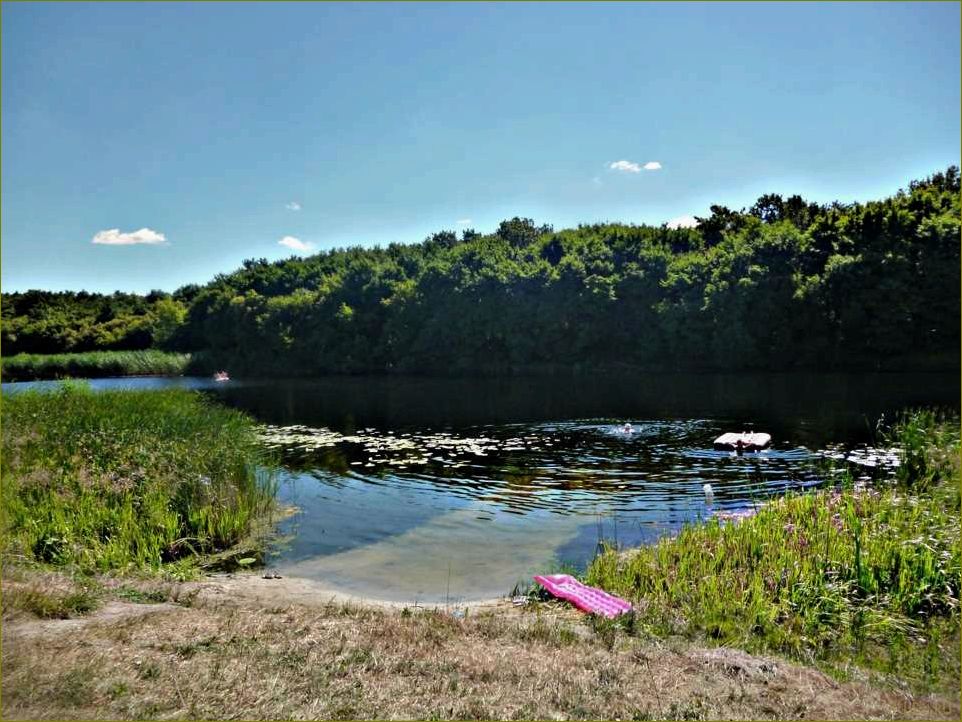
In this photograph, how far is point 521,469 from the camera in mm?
25125

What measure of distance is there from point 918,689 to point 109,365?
9682 cm

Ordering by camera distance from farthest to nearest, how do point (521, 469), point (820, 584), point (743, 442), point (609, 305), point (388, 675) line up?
point (609, 305)
point (743, 442)
point (521, 469)
point (820, 584)
point (388, 675)

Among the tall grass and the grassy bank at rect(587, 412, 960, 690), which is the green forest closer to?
the grassy bank at rect(587, 412, 960, 690)

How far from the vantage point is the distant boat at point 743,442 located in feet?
86.6

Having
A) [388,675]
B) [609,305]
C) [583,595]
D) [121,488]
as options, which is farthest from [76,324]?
[388,675]

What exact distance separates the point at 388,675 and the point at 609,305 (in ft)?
230

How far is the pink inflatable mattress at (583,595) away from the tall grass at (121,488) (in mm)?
7320

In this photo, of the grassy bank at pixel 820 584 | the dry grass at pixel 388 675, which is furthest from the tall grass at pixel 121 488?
the grassy bank at pixel 820 584

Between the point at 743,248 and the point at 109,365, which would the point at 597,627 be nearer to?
the point at 743,248

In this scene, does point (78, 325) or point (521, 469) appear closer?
point (521, 469)

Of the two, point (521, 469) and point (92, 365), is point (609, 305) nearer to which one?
point (521, 469)

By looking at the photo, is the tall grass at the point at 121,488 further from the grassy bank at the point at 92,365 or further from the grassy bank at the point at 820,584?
the grassy bank at the point at 92,365

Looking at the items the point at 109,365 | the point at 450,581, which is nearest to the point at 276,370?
the point at 109,365

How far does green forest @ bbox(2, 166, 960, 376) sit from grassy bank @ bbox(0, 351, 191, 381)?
4993 millimetres
